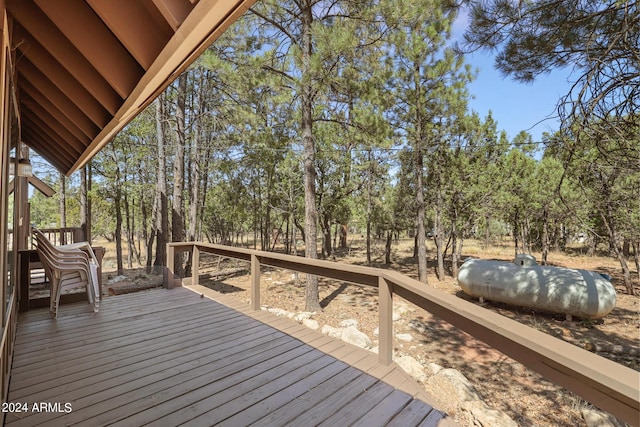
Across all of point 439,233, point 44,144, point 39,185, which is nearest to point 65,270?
point 44,144

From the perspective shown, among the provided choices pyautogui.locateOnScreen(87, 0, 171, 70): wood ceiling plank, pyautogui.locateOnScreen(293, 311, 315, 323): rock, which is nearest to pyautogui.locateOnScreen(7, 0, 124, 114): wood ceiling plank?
pyautogui.locateOnScreen(87, 0, 171, 70): wood ceiling plank

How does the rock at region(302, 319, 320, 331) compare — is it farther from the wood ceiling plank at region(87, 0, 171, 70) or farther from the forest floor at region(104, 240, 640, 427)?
the wood ceiling plank at region(87, 0, 171, 70)

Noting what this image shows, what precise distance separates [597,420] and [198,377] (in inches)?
184

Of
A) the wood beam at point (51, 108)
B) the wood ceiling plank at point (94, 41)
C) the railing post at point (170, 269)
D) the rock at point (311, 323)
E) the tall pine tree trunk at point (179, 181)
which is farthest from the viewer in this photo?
the tall pine tree trunk at point (179, 181)

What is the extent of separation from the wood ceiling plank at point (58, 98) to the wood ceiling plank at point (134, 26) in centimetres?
147

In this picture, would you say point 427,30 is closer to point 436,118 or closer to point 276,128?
point 436,118

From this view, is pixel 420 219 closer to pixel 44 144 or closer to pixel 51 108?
pixel 51 108

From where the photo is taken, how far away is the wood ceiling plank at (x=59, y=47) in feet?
5.98

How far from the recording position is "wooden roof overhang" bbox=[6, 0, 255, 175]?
1.28m

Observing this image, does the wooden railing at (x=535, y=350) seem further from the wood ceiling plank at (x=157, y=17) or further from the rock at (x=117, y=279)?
the rock at (x=117, y=279)

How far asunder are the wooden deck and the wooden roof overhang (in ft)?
6.44

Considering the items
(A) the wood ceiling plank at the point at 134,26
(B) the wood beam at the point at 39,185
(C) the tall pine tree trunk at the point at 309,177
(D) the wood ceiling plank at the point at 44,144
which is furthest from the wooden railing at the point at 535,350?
(B) the wood beam at the point at 39,185

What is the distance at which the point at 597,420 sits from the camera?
141 inches

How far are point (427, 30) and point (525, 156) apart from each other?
724cm
